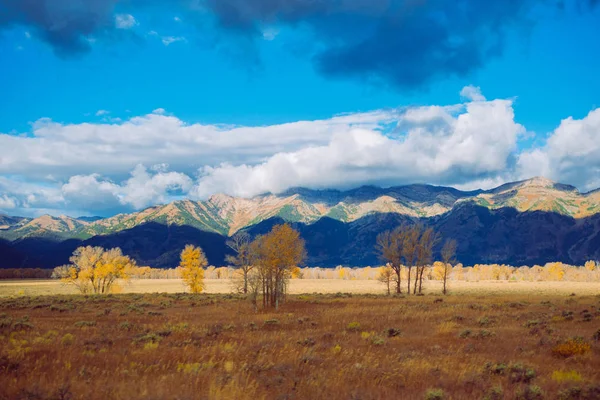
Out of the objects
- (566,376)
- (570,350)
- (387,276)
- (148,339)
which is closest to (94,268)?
(387,276)

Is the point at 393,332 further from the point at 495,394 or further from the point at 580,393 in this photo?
the point at 580,393

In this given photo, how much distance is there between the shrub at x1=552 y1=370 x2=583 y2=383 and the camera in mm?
12765

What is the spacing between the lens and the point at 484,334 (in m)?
21.4

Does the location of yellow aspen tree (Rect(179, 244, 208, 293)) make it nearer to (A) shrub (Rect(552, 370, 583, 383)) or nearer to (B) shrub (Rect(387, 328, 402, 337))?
(B) shrub (Rect(387, 328, 402, 337))

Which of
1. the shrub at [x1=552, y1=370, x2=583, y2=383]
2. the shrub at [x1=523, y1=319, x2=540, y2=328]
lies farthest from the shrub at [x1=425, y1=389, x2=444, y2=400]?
the shrub at [x1=523, y1=319, x2=540, y2=328]

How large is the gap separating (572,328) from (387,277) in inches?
1612

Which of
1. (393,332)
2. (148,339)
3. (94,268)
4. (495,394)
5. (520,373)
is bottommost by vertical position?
(94,268)

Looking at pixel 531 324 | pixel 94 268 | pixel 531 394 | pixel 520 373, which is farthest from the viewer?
pixel 94 268

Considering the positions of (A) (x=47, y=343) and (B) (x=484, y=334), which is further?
(B) (x=484, y=334)

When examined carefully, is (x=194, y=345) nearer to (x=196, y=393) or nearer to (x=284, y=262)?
(x=196, y=393)

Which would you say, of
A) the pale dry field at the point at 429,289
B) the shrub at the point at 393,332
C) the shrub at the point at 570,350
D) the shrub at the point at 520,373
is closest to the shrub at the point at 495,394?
→ the shrub at the point at 520,373

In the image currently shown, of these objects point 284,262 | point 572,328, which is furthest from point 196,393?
point 284,262

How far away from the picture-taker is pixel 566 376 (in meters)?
13.1

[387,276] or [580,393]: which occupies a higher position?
[580,393]
